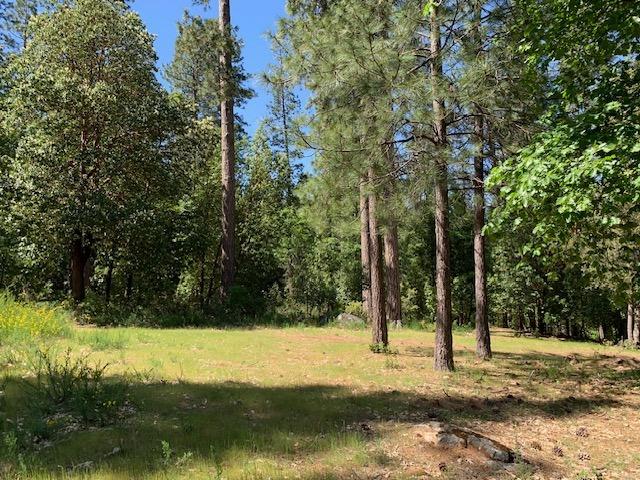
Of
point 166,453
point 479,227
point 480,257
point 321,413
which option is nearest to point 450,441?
point 321,413

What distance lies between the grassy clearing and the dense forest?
1704 millimetres

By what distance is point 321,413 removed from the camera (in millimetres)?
6562

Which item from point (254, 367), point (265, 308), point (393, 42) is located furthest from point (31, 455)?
point (265, 308)

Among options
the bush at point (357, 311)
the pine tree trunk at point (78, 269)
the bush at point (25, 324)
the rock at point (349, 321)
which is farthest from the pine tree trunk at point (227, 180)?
the bush at point (25, 324)

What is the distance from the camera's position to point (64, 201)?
51.4 ft

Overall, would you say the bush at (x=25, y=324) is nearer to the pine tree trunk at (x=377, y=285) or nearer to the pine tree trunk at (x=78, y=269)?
the pine tree trunk at (x=78, y=269)

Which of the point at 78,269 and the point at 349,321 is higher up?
the point at 78,269

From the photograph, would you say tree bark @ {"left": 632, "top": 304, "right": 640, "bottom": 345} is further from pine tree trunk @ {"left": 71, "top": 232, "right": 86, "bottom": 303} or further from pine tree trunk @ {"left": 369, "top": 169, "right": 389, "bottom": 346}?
pine tree trunk @ {"left": 71, "top": 232, "right": 86, "bottom": 303}

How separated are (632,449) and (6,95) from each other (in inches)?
795

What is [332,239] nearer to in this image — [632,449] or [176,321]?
[176,321]

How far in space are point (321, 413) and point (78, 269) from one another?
13.7 metres

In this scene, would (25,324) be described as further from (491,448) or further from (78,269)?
(491,448)

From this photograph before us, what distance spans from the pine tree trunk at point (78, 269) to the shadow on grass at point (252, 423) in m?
11.5

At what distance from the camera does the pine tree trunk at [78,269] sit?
17000 mm
